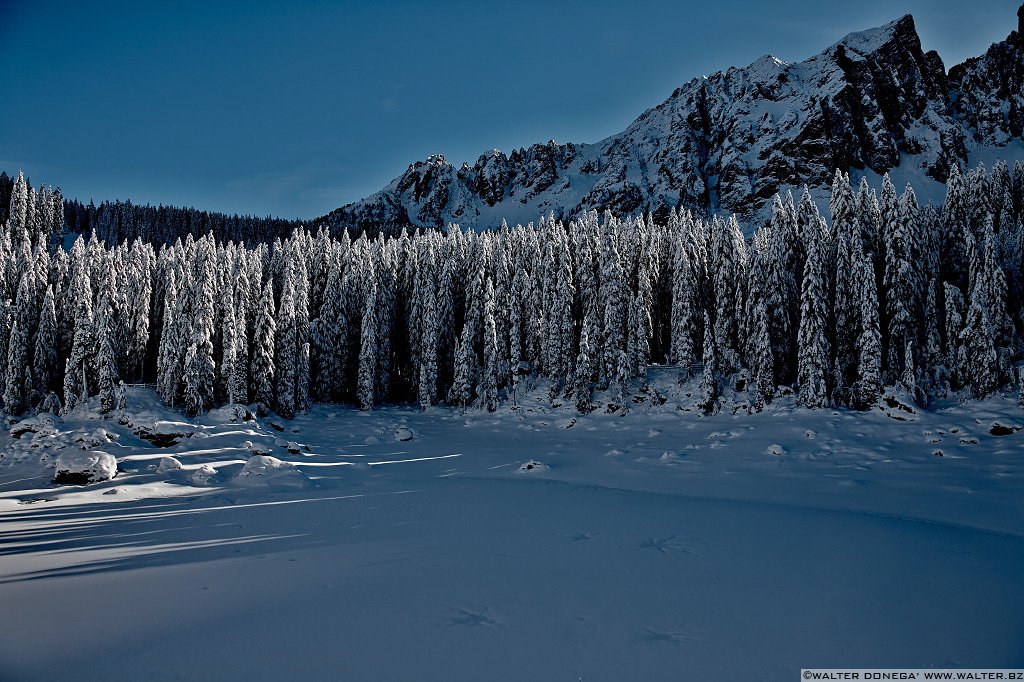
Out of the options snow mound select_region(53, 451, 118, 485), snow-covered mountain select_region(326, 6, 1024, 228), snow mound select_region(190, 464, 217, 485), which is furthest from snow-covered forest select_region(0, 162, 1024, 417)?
snow-covered mountain select_region(326, 6, 1024, 228)

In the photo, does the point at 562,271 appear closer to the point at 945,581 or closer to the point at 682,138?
the point at 945,581

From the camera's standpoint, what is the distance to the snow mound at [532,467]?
1041 inches

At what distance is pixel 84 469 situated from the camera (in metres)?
24.2

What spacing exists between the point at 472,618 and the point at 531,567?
2754mm

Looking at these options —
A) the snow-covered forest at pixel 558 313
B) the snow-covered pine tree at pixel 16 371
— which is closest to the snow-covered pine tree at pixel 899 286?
the snow-covered forest at pixel 558 313

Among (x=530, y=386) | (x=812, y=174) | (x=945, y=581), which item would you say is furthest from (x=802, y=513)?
(x=812, y=174)

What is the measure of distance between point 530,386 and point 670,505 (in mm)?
34450

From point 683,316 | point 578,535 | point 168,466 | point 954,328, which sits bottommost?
point 168,466

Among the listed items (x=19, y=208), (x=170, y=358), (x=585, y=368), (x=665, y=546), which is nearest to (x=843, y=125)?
(x=585, y=368)

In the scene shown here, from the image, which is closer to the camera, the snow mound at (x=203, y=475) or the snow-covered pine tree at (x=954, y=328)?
the snow mound at (x=203, y=475)

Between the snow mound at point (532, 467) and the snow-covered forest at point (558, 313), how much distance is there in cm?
1914

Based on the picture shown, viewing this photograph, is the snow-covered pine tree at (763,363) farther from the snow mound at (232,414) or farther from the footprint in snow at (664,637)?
the snow mound at (232,414)

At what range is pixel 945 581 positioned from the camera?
995 centimetres

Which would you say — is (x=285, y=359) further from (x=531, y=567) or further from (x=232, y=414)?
(x=531, y=567)
